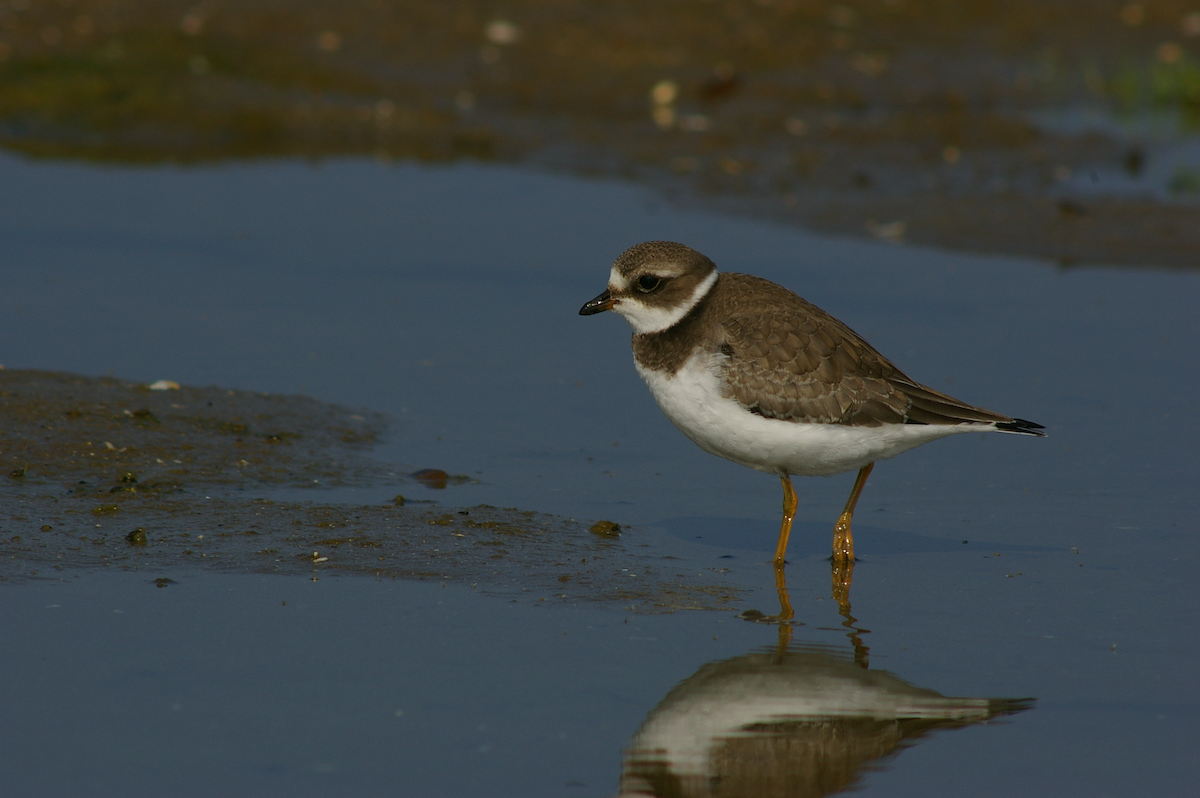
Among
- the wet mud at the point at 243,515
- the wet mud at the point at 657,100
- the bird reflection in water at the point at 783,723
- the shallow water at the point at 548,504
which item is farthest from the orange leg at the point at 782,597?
the wet mud at the point at 657,100

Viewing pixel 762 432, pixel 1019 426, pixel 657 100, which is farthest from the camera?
pixel 657 100

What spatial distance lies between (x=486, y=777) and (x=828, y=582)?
271 centimetres

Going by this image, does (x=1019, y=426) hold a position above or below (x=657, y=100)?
below

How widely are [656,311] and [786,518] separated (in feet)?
4.30

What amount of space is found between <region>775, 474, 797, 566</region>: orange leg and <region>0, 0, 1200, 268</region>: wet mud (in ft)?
24.1

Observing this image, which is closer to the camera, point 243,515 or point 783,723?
point 783,723

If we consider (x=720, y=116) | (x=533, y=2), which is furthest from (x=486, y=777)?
(x=533, y=2)

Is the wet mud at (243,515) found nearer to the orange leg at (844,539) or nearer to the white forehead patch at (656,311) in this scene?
the orange leg at (844,539)

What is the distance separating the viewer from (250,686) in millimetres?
5617

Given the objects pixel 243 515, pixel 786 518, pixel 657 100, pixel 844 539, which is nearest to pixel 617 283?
pixel 786 518

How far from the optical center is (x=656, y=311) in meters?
7.50

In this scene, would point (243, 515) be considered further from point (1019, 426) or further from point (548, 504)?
point (1019, 426)

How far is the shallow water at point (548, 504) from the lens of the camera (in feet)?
17.4

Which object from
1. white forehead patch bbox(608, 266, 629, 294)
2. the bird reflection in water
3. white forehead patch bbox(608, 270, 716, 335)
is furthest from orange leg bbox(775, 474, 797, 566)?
white forehead patch bbox(608, 266, 629, 294)
